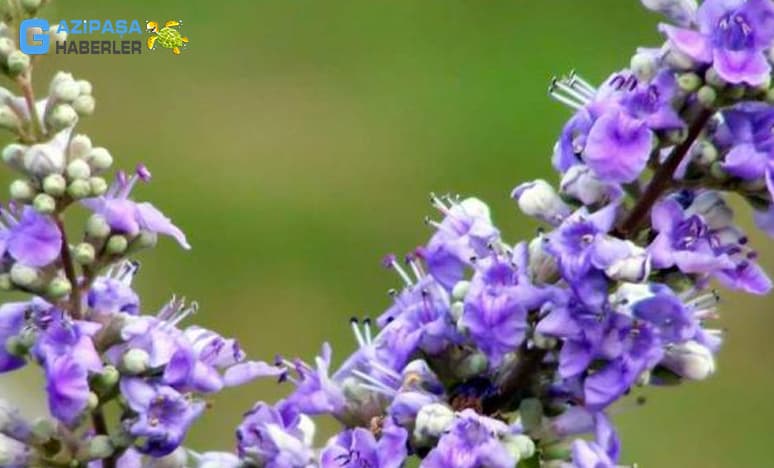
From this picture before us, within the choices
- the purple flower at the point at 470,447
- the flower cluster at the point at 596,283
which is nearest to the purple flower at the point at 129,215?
the flower cluster at the point at 596,283

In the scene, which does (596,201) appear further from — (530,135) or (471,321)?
(530,135)

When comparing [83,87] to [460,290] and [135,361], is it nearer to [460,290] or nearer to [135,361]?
[135,361]

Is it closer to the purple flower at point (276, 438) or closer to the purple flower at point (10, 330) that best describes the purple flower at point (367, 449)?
the purple flower at point (276, 438)

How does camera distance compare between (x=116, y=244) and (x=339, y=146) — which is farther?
(x=339, y=146)

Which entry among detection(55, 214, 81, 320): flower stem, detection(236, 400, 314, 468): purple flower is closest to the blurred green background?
detection(236, 400, 314, 468): purple flower

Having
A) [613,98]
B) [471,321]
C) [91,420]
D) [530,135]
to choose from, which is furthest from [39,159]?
[530,135]

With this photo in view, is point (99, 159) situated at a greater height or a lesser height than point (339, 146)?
greater

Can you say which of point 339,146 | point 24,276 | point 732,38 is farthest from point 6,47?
point 339,146

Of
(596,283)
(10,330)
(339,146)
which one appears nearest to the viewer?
(596,283)
